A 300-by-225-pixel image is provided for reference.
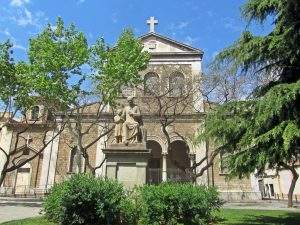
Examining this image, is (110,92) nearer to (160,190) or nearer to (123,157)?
(123,157)

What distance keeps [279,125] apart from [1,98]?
15.8 m

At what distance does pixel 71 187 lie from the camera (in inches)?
323

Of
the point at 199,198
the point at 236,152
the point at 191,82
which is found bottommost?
the point at 199,198

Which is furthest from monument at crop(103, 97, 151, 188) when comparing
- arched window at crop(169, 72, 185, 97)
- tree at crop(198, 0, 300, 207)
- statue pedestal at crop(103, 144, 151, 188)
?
arched window at crop(169, 72, 185, 97)

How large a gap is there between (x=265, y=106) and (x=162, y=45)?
22956 mm

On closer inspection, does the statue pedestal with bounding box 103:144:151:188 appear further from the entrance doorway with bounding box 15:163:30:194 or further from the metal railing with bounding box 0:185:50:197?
the entrance doorway with bounding box 15:163:30:194

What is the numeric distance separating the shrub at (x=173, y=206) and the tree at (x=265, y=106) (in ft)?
3.93

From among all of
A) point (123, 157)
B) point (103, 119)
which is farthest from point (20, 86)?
point (123, 157)

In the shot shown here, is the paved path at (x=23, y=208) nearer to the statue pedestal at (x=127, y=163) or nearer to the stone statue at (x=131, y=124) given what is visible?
the statue pedestal at (x=127, y=163)

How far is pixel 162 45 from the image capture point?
30375mm

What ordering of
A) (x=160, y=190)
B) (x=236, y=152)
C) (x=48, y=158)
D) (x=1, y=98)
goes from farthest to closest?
1. (x=48, y=158)
2. (x=1, y=98)
3. (x=236, y=152)
4. (x=160, y=190)

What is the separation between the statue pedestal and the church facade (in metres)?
11.7

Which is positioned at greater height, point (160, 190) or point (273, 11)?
point (273, 11)

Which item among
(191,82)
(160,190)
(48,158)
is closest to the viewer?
(160,190)
